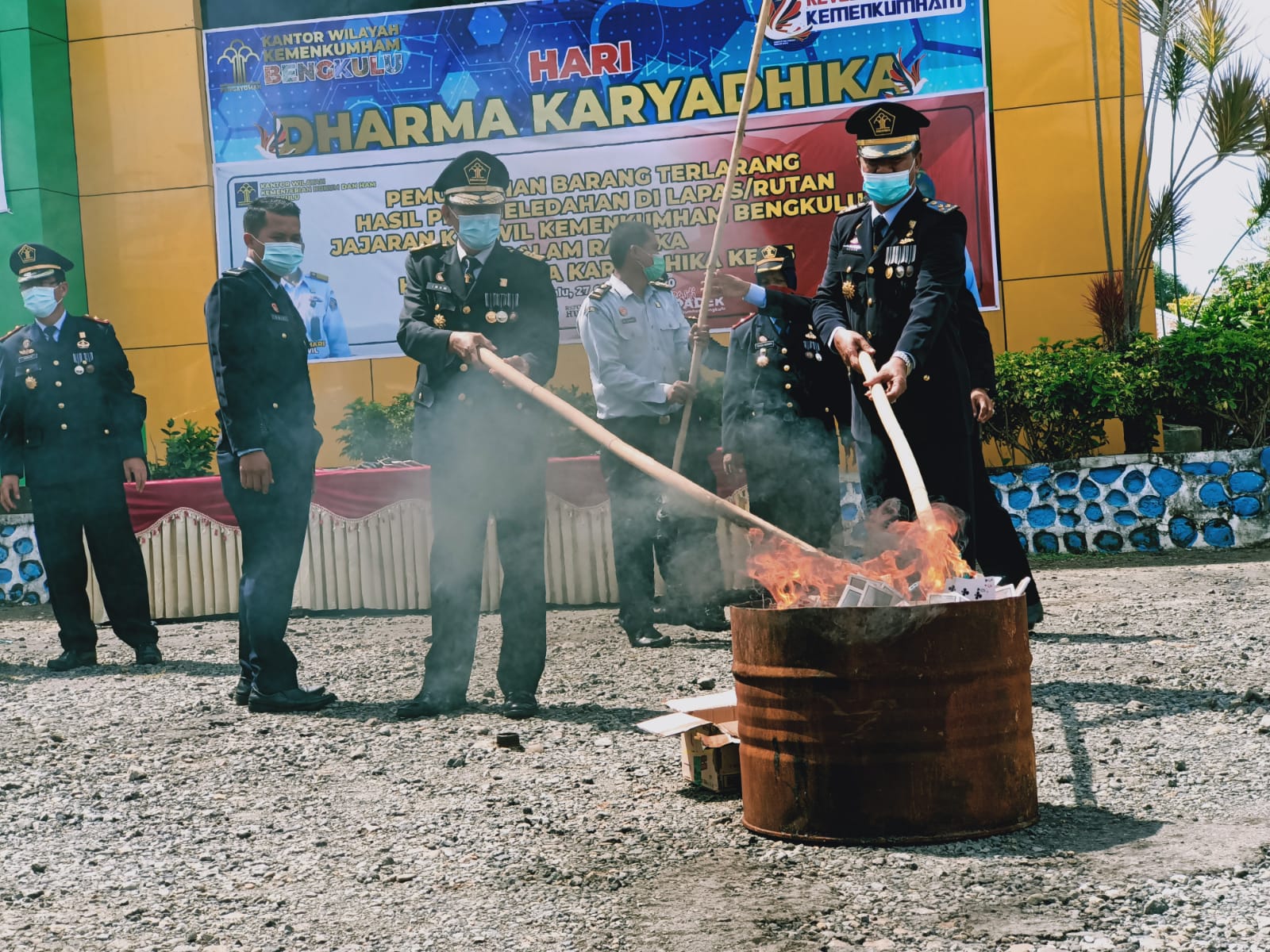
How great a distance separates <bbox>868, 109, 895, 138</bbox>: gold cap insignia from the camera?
16.2 feet

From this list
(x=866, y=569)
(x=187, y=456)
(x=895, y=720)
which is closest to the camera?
(x=895, y=720)

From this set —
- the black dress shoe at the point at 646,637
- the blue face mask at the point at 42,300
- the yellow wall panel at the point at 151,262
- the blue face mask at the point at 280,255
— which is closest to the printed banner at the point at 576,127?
the yellow wall panel at the point at 151,262

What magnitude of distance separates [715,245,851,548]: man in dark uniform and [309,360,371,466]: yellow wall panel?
562cm

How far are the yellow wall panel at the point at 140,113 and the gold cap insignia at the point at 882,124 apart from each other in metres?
8.79

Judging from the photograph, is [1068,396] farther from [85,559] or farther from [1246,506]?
[85,559]

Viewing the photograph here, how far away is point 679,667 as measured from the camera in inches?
231

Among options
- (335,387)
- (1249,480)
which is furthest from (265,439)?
(1249,480)

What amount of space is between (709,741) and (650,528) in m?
3.30

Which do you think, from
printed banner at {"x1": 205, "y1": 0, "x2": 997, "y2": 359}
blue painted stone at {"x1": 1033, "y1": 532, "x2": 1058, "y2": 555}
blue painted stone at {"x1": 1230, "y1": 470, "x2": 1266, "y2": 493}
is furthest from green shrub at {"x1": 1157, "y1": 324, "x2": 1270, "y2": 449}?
printed banner at {"x1": 205, "y1": 0, "x2": 997, "y2": 359}

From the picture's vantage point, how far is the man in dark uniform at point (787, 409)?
683cm

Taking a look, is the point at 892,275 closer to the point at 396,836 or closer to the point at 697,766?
the point at 697,766

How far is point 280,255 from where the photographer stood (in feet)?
18.7

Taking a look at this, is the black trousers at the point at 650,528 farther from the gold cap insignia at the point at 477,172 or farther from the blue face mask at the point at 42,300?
the blue face mask at the point at 42,300

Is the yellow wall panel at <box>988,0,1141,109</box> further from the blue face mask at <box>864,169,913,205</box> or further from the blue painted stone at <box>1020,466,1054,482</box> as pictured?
the blue face mask at <box>864,169,913,205</box>
